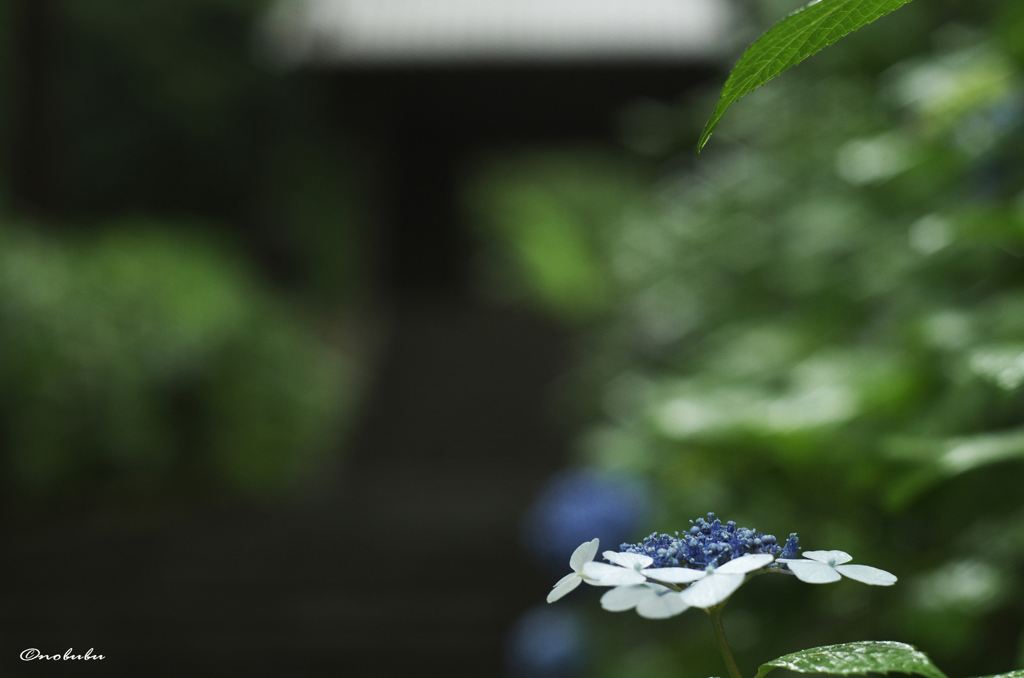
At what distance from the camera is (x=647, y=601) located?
13.1 inches

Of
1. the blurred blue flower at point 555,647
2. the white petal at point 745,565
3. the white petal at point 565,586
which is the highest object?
the blurred blue flower at point 555,647

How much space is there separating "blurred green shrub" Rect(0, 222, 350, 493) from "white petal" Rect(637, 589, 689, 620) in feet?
14.1

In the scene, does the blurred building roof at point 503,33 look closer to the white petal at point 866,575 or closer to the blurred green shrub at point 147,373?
the blurred green shrub at point 147,373

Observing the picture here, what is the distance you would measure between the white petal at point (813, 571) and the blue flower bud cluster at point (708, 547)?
0.9 inches

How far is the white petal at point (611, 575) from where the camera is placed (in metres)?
0.33

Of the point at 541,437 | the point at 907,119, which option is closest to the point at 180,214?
the point at 541,437

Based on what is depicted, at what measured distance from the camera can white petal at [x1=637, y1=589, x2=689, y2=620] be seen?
0.32 metres

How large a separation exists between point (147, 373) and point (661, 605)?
4.78m

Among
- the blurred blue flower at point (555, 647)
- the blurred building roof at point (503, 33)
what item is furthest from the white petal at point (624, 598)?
the blurred building roof at point (503, 33)

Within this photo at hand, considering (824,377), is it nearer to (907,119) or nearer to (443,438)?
(907,119)

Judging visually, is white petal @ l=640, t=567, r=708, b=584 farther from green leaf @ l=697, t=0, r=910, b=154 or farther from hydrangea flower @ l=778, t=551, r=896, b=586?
green leaf @ l=697, t=0, r=910, b=154

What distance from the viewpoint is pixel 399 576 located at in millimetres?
3848

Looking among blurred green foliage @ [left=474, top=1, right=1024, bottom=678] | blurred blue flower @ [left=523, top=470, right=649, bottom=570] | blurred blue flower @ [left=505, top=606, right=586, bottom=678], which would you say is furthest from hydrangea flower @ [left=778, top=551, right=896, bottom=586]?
blurred blue flower @ [left=505, top=606, right=586, bottom=678]

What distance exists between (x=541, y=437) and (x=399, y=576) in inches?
A: 105
